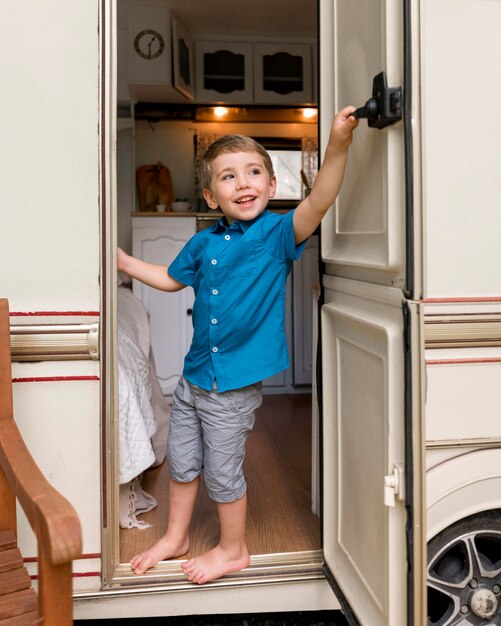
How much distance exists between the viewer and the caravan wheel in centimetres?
174

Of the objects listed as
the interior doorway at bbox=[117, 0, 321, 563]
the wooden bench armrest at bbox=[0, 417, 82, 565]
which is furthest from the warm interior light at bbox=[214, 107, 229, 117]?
the wooden bench armrest at bbox=[0, 417, 82, 565]

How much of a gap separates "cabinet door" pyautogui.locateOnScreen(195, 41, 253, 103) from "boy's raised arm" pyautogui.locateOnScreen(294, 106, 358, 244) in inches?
136

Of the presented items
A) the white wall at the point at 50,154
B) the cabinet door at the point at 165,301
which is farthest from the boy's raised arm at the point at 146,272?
the cabinet door at the point at 165,301

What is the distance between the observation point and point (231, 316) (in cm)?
189

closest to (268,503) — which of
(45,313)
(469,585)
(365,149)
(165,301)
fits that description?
(469,585)

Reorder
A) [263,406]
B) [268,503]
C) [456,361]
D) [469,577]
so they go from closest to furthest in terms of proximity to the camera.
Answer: [456,361] → [469,577] → [268,503] → [263,406]

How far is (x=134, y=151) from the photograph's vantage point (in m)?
4.95

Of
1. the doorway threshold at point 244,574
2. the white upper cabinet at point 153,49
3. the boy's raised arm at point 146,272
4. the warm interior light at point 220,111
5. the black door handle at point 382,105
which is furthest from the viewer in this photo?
the warm interior light at point 220,111

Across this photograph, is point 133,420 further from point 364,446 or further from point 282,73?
point 282,73

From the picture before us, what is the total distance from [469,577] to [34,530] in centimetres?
122

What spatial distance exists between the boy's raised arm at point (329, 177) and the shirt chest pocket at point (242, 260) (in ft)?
0.46

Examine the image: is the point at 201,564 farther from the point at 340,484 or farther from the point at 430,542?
the point at 430,542

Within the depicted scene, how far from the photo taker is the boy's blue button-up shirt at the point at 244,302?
6.17 ft

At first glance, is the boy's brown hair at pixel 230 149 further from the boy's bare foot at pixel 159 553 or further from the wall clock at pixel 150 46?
the wall clock at pixel 150 46
